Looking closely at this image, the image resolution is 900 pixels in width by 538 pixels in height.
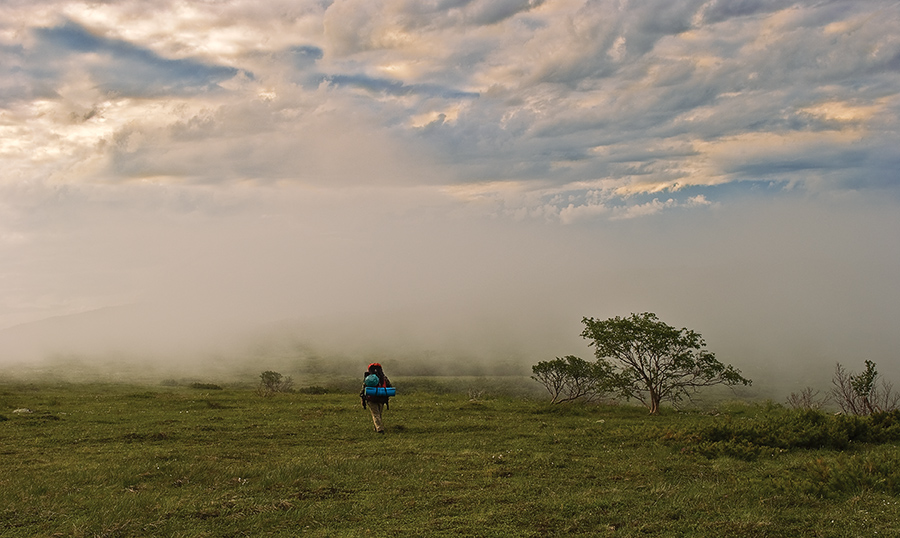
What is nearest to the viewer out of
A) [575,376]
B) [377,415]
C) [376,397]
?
[376,397]

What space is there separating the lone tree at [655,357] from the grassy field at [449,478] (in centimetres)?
986

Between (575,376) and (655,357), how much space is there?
6332 mm

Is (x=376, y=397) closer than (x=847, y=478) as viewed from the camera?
No

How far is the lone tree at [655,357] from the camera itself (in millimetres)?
41906

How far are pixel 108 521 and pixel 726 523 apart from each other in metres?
13.3

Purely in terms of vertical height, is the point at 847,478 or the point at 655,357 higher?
the point at 655,357

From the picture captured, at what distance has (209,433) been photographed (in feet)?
92.4

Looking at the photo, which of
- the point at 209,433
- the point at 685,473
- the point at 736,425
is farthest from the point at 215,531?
the point at 736,425

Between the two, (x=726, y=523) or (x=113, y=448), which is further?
(x=113, y=448)

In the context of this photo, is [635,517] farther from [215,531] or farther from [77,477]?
[77,477]

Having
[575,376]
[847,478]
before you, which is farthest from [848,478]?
[575,376]

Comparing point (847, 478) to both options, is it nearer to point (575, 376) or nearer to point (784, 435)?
point (784, 435)

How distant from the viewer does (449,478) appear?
1805 cm

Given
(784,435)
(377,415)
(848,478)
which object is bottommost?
(784,435)
